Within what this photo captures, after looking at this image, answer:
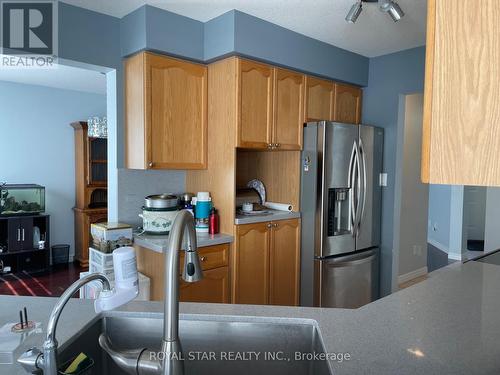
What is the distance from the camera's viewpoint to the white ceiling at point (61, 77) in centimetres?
398

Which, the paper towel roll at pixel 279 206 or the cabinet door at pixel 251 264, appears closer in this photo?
the cabinet door at pixel 251 264

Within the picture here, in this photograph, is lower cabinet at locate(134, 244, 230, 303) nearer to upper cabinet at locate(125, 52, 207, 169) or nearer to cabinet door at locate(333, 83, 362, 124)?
upper cabinet at locate(125, 52, 207, 169)

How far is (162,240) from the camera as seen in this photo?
7.98ft

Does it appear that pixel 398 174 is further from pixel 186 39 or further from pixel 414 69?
pixel 186 39

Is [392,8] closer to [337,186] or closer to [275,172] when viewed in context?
[337,186]

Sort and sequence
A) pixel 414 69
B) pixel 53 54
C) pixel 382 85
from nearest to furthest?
1. pixel 53 54
2. pixel 414 69
3. pixel 382 85

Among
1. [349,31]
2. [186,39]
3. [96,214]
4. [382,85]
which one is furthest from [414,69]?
[96,214]

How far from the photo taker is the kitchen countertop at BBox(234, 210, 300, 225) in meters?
2.63

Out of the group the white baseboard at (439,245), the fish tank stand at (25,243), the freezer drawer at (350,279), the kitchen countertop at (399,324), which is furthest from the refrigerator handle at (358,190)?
the fish tank stand at (25,243)

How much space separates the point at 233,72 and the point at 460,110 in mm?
2238

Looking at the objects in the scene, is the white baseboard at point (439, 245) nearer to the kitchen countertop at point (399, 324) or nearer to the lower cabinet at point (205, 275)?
the lower cabinet at point (205, 275)

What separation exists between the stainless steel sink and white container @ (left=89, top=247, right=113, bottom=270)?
46.2 inches

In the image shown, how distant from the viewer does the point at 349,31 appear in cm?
282

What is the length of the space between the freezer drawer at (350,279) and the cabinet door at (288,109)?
1000 millimetres
